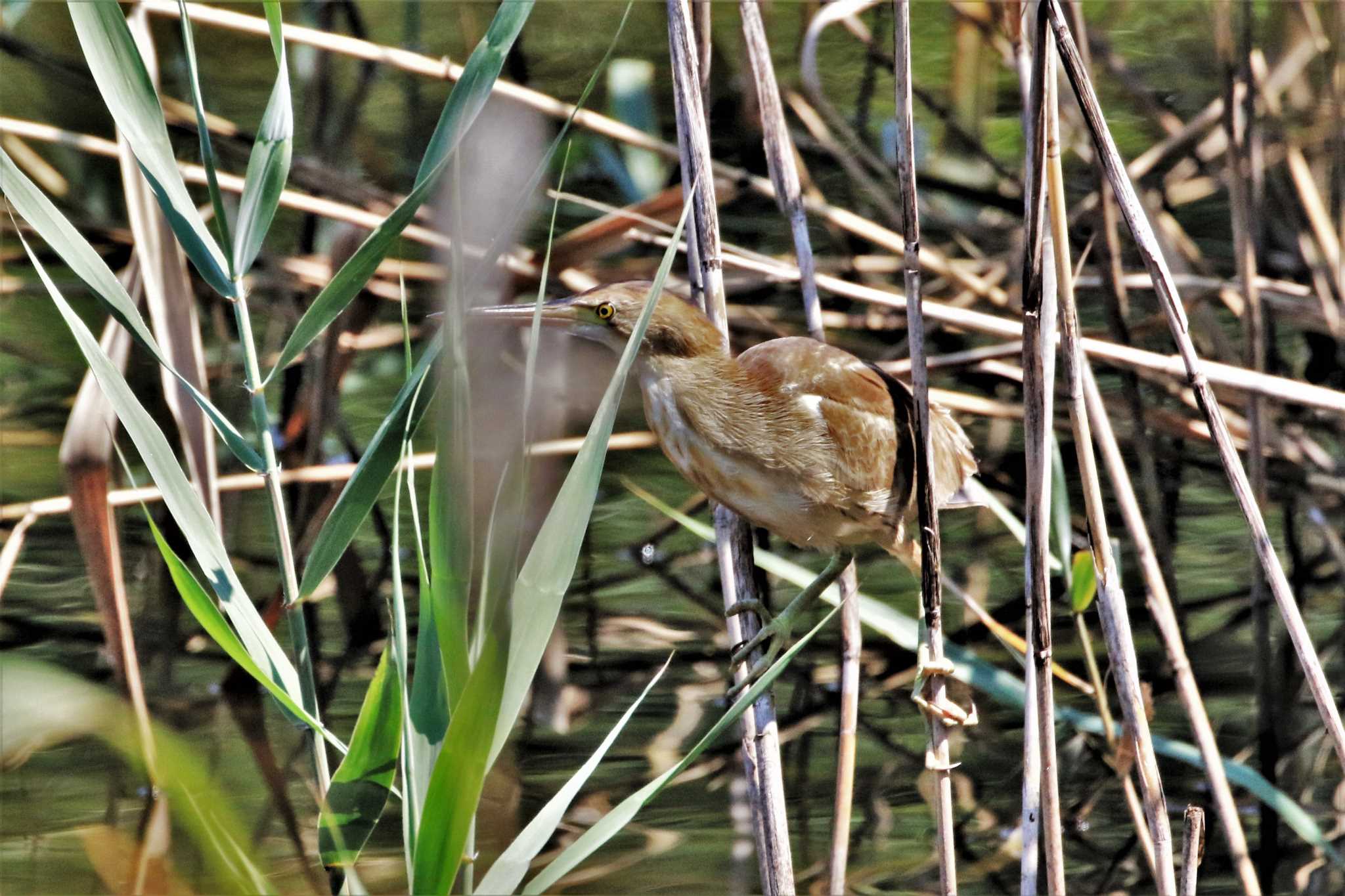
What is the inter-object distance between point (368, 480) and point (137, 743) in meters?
0.30

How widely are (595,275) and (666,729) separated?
83 cm

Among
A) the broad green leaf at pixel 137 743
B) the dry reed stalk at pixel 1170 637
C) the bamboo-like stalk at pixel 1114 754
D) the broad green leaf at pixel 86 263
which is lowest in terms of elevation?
the bamboo-like stalk at pixel 1114 754

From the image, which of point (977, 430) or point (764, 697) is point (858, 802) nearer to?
point (977, 430)

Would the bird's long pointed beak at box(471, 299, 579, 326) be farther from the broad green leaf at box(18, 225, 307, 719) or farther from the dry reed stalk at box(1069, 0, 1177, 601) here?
the dry reed stalk at box(1069, 0, 1177, 601)

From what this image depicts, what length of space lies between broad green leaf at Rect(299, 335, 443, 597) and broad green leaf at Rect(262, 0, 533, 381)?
8 centimetres

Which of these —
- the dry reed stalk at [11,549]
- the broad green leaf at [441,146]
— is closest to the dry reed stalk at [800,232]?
the broad green leaf at [441,146]

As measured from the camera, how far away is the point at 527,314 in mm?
1284

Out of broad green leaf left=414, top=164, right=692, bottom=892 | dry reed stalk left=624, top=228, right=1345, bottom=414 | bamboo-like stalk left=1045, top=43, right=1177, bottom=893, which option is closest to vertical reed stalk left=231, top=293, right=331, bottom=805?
broad green leaf left=414, top=164, right=692, bottom=892

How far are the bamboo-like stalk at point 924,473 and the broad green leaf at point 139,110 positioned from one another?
548 millimetres

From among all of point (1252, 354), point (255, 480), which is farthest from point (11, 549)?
point (1252, 354)

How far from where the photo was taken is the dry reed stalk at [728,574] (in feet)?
4.08

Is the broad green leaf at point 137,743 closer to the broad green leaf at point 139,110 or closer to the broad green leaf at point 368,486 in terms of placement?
the broad green leaf at point 368,486

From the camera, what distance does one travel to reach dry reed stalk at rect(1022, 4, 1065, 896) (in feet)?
3.63

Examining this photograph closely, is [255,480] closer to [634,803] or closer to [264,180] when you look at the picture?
[264,180]
